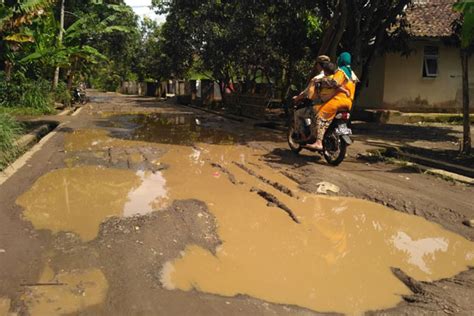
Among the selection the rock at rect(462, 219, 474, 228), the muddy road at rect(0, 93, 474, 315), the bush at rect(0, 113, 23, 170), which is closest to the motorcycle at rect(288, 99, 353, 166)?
the muddy road at rect(0, 93, 474, 315)

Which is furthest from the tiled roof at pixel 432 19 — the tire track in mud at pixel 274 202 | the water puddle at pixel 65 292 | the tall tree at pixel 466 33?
the water puddle at pixel 65 292

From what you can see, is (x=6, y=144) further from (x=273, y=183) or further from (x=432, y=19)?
(x=432, y=19)

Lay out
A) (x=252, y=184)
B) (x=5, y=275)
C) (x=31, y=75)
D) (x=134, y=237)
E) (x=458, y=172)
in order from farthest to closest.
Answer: (x=31, y=75) < (x=458, y=172) < (x=252, y=184) < (x=134, y=237) < (x=5, y=275)

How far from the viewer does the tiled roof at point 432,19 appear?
17.3m

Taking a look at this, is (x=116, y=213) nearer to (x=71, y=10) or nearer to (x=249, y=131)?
(x=249, y=131)

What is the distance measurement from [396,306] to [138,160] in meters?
5.94

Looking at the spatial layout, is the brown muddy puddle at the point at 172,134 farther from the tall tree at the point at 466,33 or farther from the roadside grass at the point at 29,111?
the tall tree at the point at 466,33

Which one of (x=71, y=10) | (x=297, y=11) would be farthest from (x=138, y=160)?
(x=71, y=10)

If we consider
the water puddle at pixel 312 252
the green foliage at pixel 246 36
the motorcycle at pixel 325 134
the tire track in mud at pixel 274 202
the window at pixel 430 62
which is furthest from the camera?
the window at pixel 430 62

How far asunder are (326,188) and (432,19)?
14714mm

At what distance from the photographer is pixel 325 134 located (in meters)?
8.20

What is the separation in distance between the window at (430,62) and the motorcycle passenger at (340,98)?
11.9 meters

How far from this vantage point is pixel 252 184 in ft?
21.7

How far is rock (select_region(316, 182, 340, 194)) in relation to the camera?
6246 mm
